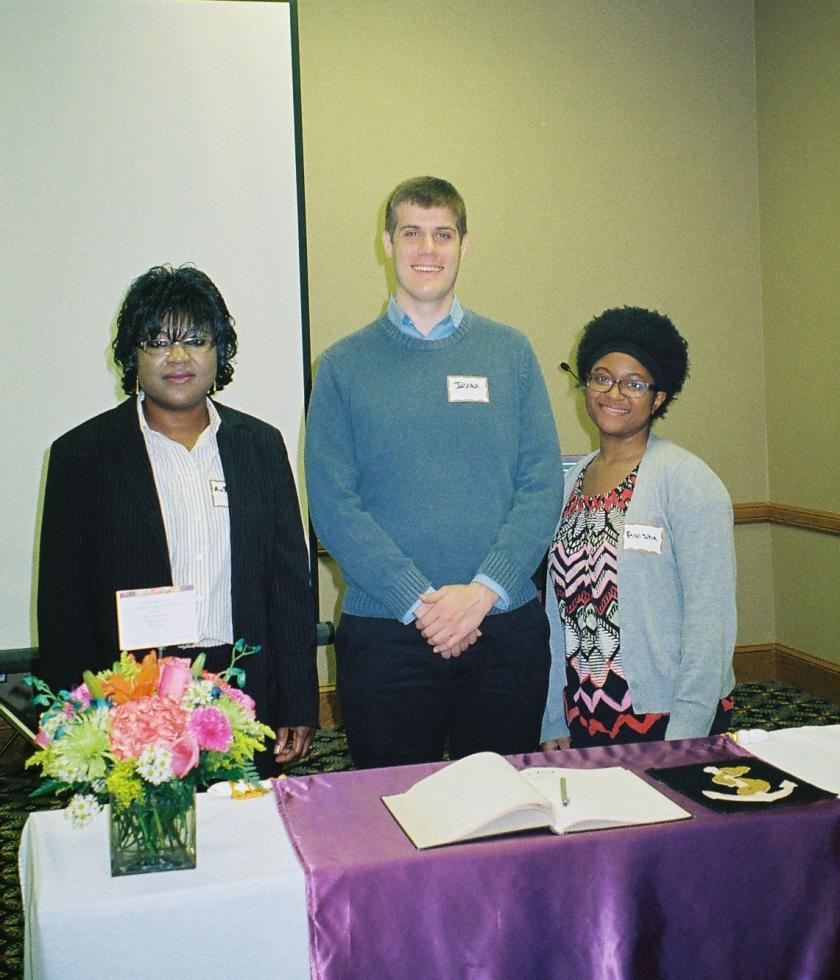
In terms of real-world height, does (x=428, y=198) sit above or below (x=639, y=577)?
above

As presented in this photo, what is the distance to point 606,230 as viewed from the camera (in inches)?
199

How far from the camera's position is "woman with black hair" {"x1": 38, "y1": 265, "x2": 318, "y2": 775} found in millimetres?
Answer: 2104

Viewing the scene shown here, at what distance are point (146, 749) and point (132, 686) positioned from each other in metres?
0.13

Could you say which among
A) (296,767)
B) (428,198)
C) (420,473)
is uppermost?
(428,198)

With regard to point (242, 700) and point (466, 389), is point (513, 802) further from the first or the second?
point (466, 389)

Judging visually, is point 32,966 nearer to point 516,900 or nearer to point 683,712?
point 516,900

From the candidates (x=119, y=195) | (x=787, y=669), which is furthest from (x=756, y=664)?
(x=119, y=195)

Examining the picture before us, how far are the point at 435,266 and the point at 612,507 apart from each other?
66 centimetres

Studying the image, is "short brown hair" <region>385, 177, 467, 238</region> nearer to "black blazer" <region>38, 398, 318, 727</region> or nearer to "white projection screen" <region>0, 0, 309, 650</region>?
"black blazer" <region>38, 398, 318, 727</region>

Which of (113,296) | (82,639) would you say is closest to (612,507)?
(82,639)

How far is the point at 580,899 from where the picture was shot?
1471 millimetres

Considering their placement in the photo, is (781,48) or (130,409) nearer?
(130,409)

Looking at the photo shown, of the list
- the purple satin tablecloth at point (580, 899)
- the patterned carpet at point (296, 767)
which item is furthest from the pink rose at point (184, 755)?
the patterned carpet at point (296, 767)

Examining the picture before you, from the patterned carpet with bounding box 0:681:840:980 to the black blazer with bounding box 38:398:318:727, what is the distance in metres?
1.03
